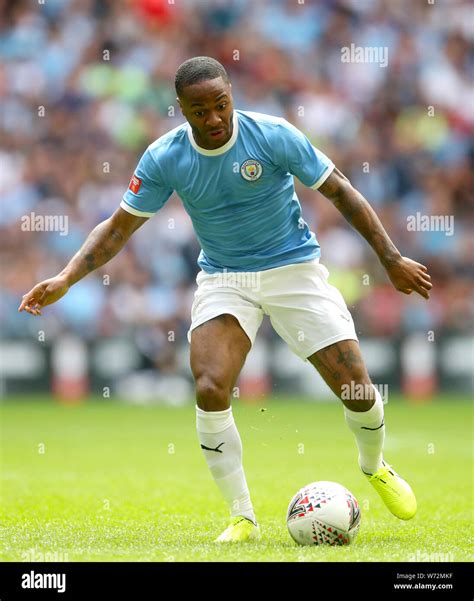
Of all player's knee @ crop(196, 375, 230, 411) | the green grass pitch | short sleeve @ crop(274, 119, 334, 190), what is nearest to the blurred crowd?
the green grass pitch

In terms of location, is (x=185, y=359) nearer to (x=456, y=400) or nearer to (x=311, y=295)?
(x=456, y=400)

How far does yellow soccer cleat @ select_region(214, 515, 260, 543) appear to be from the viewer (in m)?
6.61

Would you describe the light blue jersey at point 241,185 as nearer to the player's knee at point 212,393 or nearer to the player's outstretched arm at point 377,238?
the player's outstretched arm at point 377,238

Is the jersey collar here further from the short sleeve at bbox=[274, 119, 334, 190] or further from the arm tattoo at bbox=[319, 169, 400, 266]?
the arm tattoo at bbox=[319, 169, 400, 266]

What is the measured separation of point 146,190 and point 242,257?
0.71 meters

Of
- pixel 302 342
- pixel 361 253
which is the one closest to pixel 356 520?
pixel 302 342

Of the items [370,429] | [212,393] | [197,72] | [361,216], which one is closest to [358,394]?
[370,429]

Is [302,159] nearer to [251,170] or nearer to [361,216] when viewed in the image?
[251,170]

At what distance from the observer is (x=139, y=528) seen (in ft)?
23.7

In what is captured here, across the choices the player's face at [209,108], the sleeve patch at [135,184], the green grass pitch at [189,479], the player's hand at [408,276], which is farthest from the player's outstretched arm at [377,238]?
the green grass pitch at [189,479]

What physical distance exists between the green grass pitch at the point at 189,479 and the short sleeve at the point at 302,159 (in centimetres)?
211

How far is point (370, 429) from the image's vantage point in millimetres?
7105

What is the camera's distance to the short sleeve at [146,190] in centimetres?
695

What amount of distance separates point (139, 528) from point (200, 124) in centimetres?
254
